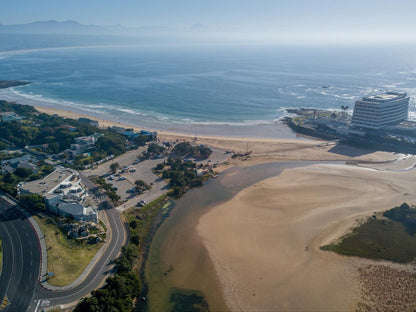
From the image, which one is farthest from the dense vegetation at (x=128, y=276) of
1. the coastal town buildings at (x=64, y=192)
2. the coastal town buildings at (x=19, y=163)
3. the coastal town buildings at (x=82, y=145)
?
the coastal town buildings at (x=82, y=145)

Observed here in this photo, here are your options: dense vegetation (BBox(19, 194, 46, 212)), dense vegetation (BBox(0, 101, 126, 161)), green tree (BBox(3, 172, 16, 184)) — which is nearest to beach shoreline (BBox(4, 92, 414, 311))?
dense vegetation (BBox(19, 194, 46, 212))

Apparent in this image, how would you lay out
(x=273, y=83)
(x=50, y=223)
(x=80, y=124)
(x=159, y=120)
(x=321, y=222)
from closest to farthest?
(x=50, y=223), (x=321, y=222), (x=80, y=124), (x=159, y=120), (x=273, y=83)

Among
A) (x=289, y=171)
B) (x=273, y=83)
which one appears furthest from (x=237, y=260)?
(x=273, y=83)

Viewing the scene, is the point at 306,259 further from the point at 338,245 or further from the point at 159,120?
the point at 159,120

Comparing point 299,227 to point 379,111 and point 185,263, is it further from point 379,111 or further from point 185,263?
point 379,111

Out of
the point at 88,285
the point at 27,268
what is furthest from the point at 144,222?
the point at 27,268

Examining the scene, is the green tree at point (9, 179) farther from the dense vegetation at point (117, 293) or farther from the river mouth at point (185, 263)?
the dense vegetation at point (117, 293)
